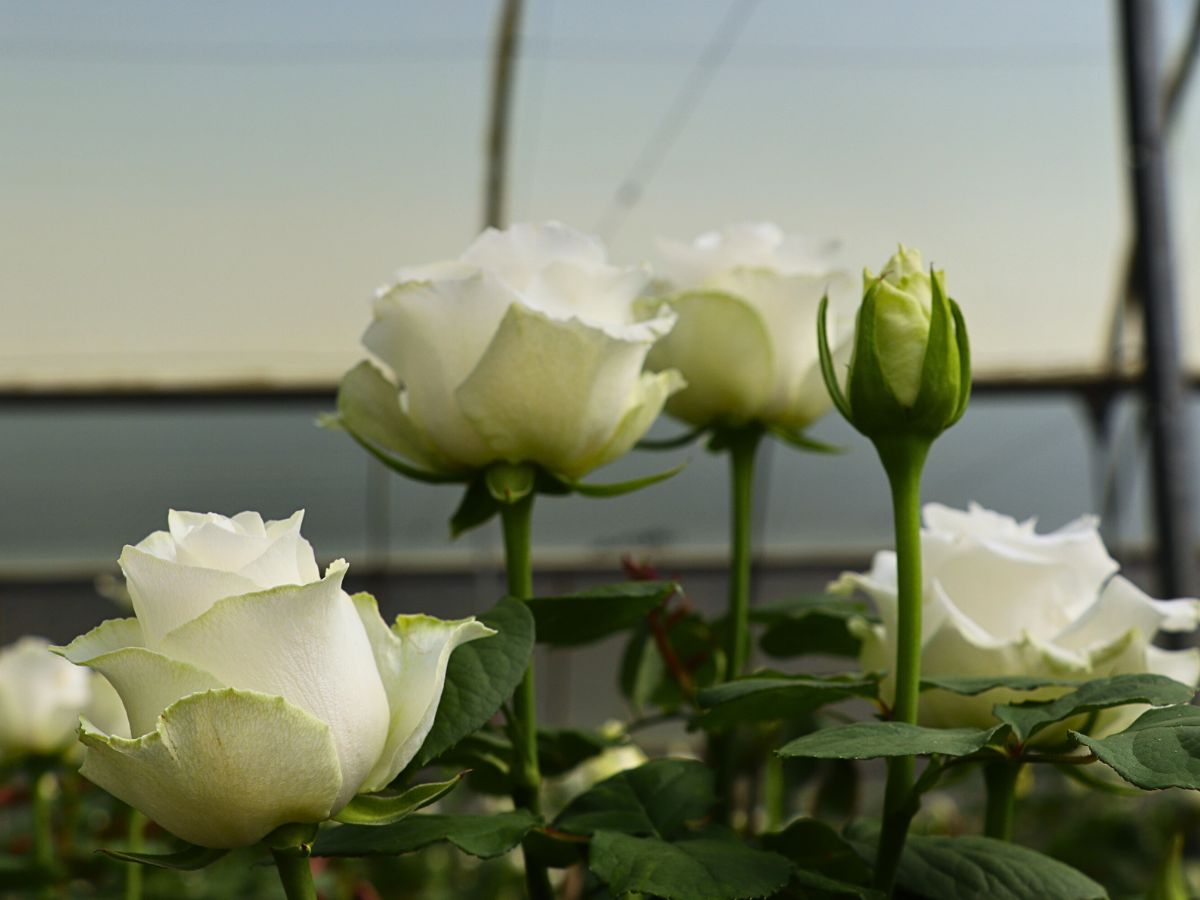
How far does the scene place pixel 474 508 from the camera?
0.36 m

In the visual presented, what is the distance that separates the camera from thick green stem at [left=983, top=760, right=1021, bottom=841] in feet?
1.06

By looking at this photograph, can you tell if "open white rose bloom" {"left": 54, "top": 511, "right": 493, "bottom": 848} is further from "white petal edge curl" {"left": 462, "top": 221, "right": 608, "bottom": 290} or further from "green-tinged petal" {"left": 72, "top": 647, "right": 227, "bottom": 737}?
"white petal edge curl" {"left": 462, "top": 221, "right": 608, "bottom": 290}

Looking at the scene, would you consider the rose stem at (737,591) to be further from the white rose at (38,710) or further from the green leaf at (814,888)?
the white rose at (38,710)

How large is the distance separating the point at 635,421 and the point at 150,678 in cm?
15

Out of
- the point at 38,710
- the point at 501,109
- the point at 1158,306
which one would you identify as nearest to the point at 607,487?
the point at 38,710

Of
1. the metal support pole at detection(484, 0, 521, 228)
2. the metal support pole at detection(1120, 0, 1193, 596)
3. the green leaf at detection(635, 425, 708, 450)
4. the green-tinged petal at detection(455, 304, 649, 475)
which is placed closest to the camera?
the green-tinged petal at detection(455, 304, 649, 475)

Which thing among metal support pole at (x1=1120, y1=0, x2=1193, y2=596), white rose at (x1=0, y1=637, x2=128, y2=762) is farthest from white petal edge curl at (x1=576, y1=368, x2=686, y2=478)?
metal support pole at (x1=1120, y1=0, x2=1193, y2=596)

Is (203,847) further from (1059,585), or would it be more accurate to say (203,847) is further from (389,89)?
(389,89)

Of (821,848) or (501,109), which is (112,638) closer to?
(821,848)

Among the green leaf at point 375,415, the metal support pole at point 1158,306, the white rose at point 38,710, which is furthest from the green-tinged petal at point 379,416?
the metal support pole at point 1158,306

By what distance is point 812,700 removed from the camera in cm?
28

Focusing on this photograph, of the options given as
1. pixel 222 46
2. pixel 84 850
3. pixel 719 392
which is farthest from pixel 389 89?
pixel 719 392

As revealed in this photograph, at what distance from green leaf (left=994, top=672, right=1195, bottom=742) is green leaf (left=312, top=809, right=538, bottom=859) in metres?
0.10

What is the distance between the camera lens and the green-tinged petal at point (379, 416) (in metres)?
0.34
